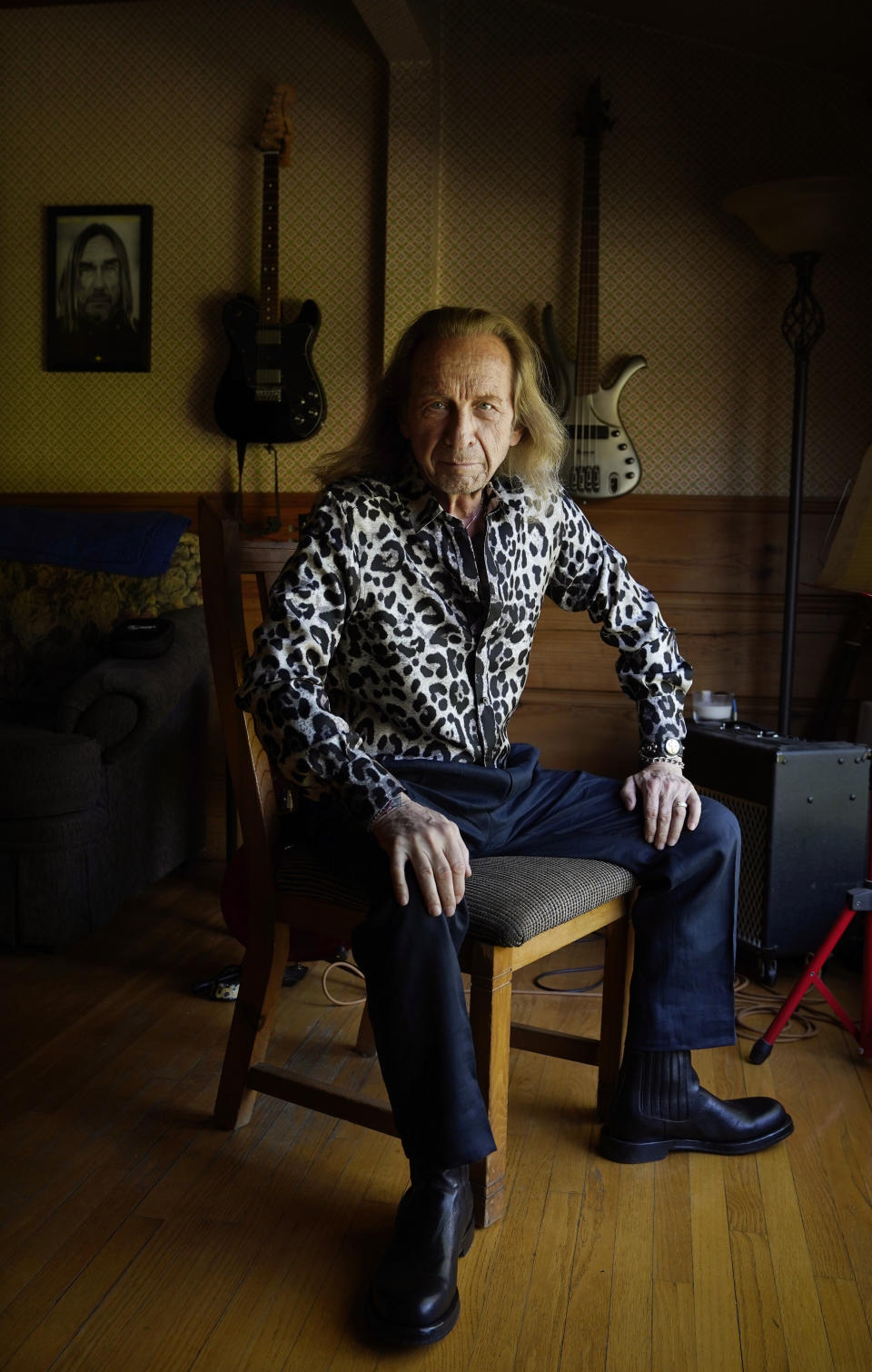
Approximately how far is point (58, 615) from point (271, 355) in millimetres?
1007

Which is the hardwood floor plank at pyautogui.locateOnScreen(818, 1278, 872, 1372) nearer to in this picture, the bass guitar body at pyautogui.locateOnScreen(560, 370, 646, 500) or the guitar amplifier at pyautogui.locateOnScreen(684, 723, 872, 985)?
the guitar amplifier at pyautogui.locateOnScreen(684, 723, 872, 985)

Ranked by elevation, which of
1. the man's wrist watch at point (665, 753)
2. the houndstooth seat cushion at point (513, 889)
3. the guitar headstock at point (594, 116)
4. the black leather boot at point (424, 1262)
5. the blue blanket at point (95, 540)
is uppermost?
the guitar headstock at point (594, 116)

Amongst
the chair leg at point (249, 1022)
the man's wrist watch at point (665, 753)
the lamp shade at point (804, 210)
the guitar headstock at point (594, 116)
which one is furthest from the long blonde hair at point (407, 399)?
the guitar headstock at point (594, 116)

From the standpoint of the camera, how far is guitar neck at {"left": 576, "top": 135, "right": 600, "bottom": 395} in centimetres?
324

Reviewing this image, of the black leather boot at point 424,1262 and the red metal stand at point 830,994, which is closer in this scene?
the black leather boot at point 424,1262

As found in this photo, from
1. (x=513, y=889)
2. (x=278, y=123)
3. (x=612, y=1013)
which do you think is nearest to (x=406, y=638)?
(x=513, y=889)

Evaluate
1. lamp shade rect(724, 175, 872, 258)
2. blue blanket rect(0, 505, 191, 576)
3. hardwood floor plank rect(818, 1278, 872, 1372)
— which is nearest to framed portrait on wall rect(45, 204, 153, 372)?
blue blanket rect(0, 505, 191, 576)

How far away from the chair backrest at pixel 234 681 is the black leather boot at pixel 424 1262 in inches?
18.1

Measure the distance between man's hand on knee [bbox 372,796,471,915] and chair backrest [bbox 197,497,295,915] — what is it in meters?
0.33

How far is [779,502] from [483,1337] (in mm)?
2605

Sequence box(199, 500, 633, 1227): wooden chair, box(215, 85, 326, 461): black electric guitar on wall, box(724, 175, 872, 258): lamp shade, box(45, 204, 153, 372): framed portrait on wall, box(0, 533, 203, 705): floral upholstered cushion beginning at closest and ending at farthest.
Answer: box(199, 500, 633, 1227): wooden chair
box(724, 175, 872, 258): lamp shade
box(0, 533, 203, 705): floral upholstered cushion
box(215, 85, 326, 461): black electric guitar on wall
box(45, 204, 153, 372): framed portrait on wall

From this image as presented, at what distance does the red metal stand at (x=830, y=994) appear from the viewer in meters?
1.91

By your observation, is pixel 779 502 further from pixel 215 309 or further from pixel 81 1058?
pixel 81 1058

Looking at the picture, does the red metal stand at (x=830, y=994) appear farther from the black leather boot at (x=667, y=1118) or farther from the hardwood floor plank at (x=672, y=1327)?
the hardwood floor plank at (x=672, y=1327)
